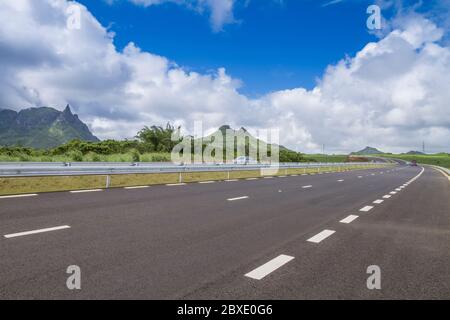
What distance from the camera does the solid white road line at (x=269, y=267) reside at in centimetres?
407

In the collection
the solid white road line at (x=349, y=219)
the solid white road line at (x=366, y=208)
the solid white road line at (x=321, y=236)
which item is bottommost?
the solid white road line at (x=366, y=208)

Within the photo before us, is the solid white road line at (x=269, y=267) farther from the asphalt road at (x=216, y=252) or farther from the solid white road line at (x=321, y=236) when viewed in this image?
the solid white road line at (x=321, y=236)

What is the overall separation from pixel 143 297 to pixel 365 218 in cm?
662

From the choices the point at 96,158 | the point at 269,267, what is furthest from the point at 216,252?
the point at 96,158

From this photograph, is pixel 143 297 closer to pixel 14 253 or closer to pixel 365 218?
pixel 14 253

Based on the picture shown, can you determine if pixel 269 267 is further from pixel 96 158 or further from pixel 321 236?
pixel 96 158

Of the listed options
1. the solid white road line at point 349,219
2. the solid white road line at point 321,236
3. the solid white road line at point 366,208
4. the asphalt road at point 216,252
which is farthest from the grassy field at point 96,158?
the solid white road line at point 321,236

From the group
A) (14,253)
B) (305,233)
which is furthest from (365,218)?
(14,253)

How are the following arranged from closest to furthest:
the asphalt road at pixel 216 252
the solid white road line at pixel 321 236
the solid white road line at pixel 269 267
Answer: the asphalt road at pixel 216 252, the solid white road line at pixel 269 267, the solid white road line at pixel 321 236

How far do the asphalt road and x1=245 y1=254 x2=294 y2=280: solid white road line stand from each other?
0.04 ft

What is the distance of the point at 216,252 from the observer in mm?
4988

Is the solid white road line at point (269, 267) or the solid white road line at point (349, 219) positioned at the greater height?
the solid white road line at point (269, 267)

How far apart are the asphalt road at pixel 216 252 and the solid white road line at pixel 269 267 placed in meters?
0.01
